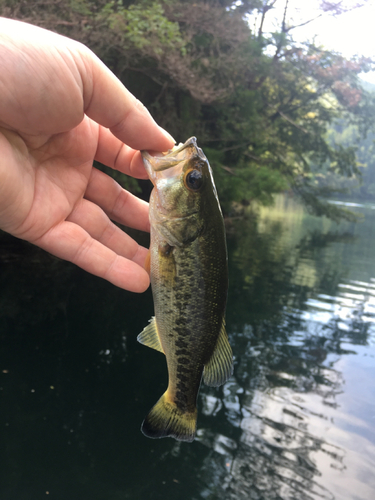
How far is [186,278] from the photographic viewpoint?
8.94ft

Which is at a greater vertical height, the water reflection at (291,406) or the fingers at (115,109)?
the fingers at (115,109)

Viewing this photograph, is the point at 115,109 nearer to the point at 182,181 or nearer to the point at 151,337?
the point at 182,181

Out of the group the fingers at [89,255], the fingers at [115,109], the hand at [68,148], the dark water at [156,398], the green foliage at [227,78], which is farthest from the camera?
the green foliage at [227,78]

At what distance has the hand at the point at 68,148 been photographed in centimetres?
241

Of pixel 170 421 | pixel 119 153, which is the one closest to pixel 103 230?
pixel 119 153

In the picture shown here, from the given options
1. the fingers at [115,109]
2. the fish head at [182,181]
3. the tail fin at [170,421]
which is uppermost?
the fingers at [115,109]

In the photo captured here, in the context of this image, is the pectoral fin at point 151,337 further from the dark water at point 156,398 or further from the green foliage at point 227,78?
the green foliage at point 227,78

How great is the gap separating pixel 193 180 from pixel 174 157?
0.23 meters

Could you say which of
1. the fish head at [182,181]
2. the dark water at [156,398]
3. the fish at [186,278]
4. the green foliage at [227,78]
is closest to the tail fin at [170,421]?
the fish at [186,278]

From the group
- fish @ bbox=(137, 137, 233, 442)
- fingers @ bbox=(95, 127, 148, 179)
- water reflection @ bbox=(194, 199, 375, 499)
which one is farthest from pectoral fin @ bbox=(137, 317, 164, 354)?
water reflection @ bbox=(194, 199, 375, 499)

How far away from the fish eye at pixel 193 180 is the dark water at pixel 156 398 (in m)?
4.98

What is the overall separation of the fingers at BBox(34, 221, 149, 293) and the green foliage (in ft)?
31.2

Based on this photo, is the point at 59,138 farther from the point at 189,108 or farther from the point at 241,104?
the point at 241,104

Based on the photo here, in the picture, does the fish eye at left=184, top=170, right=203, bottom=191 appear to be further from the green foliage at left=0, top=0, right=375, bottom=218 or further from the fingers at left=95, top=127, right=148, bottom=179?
the green foliage at left=0, top=0, right=375, bottom=218
